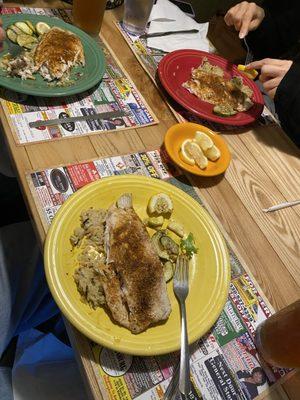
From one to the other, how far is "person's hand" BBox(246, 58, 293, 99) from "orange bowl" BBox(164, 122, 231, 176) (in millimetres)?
393

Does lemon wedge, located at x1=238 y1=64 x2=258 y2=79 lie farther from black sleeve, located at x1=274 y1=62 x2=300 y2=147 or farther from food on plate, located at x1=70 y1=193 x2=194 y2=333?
food on plate, located at x1=70 y1=193 x2=194 y2=333

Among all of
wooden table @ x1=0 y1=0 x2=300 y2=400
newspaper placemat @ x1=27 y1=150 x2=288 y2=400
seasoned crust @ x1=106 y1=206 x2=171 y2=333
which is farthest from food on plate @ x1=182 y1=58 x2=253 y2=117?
seasoned crust @ x1=106 y1=206 x2=171 y2=333

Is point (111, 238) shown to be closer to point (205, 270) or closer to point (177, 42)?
point (205, 270)

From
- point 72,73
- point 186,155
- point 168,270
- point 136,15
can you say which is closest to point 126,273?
point 168,270

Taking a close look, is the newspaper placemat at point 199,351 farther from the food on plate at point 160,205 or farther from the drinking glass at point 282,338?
the food on plate at point 160,205

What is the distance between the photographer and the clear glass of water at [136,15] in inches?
60.0

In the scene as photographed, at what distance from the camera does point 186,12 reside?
1877 millimetres

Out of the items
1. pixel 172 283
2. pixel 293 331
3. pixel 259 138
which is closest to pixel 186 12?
pixel 259 138

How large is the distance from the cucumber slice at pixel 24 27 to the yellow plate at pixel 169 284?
689 mm

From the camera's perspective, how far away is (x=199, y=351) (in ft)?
2.73

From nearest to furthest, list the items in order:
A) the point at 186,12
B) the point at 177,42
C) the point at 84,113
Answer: the point at 84,113, the point at 177,42, the point at 186,12

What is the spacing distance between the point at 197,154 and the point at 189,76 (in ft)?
1.50

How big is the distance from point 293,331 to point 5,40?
4.02 ft

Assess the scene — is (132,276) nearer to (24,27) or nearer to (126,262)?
(126,262)
